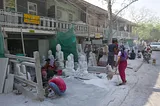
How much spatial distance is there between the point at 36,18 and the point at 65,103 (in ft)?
20.5

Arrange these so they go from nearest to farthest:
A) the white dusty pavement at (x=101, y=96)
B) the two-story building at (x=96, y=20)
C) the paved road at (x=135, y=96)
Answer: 1. the white dusty pavement at (x=101, y=96)
2. the paved road at (x=135, y=96)
3. the two-story building at (x=96, y=20)

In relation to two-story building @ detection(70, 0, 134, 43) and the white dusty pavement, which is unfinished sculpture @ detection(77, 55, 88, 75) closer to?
the white dusty pavement

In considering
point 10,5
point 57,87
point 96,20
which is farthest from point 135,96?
point 96,20

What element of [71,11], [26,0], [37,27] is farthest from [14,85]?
[71,11]

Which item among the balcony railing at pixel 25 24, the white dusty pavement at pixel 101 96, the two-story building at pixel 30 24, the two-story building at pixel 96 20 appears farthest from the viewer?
the two-story building at pixel 96 20

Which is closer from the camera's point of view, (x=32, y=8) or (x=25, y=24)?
(x=25, y=24)

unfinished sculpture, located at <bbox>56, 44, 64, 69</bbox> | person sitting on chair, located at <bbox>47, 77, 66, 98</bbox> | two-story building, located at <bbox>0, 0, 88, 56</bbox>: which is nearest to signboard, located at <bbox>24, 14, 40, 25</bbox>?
two-story building, located at <bbox>0, 0, 88, 56</bbox>

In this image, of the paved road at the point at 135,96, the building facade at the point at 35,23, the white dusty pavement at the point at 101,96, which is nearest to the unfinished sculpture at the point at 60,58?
the building facade at the point at 35,23

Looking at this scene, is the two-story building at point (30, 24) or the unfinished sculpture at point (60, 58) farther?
the unfinished sculpture at point (60, 58)

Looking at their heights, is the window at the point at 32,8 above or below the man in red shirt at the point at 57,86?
above

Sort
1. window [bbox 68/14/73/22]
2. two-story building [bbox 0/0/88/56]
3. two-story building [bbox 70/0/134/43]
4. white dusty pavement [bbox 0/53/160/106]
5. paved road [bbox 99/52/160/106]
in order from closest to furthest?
1. white dusty pavement [bbox 0/53/160/106]
2. paved road [bbox 99/52/160/106]
3. two-story building [bbox 0/0/88/56]
4. two-story building [bbox 70/0/134/43]
5. window [bbox 68/14/73/22]

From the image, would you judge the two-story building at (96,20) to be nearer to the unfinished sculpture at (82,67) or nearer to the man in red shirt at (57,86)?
the unfinished sculpture at (82,67)

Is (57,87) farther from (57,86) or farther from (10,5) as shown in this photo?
(10,5)

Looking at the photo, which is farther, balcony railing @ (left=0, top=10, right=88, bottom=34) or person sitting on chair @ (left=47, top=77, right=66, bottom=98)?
balcony railing @ (left=0, top=10, right=88, bottom=34)
